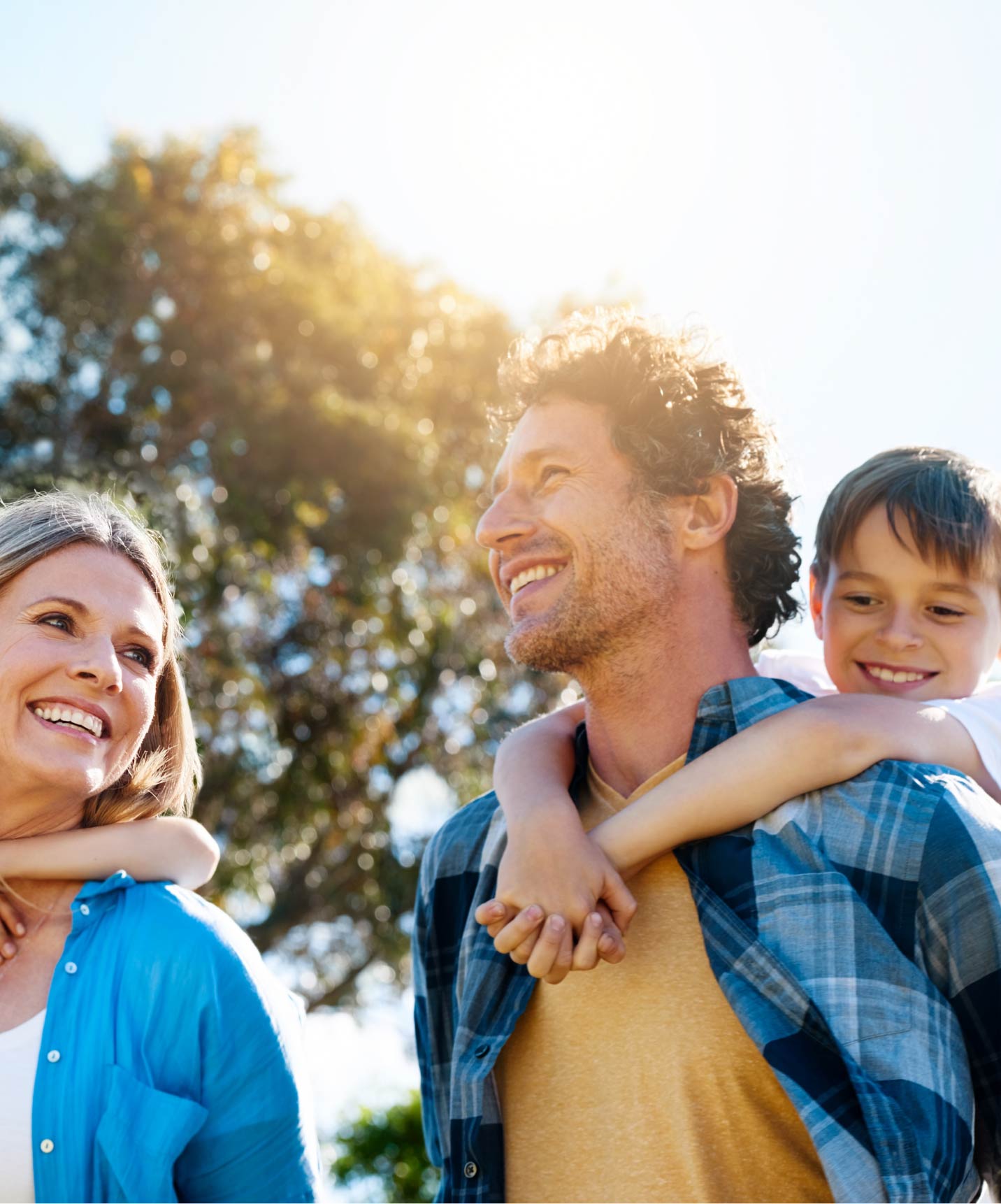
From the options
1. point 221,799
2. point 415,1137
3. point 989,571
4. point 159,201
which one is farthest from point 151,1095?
point 415,1137

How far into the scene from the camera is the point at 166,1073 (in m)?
2.17

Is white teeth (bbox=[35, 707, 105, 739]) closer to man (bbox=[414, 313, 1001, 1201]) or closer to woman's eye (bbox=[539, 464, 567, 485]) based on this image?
man (bbox=[414, 313, 1001, 1201])

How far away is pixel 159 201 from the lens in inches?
406

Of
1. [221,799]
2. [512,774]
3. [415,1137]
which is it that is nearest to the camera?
[512,774]

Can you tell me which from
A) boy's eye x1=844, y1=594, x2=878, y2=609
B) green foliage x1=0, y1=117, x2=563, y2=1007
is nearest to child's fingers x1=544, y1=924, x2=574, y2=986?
boy's eye x1=844, y1=594, x2=878, y2=609

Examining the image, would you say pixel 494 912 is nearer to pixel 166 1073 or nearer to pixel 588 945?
pixel 588 945

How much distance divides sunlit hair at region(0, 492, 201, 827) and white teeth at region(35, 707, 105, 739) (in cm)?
27

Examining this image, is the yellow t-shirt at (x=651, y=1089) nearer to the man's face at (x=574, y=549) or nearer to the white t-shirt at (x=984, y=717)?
the man's face at (x=574, y=549)

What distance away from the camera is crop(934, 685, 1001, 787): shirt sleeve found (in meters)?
2.50

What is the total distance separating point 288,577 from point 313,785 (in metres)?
1.63

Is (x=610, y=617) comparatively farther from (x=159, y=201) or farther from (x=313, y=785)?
(x=159, y=201)

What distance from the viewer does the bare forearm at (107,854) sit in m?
2.46

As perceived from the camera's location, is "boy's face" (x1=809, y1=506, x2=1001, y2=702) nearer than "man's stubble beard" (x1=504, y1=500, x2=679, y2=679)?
No

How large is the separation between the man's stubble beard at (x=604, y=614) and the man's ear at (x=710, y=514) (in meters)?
0.14
